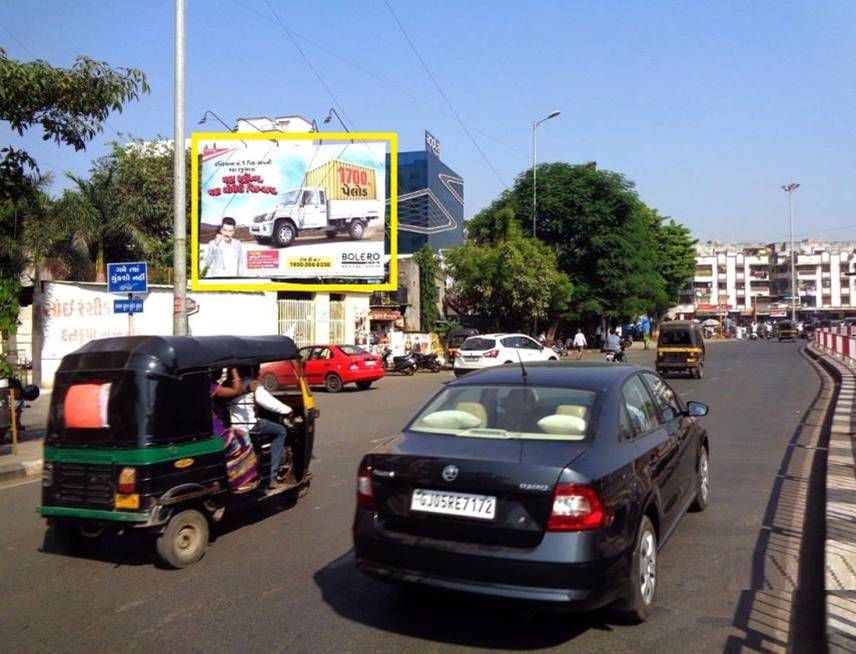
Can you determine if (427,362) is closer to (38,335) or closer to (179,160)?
(38,335)

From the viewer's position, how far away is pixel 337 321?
105ft

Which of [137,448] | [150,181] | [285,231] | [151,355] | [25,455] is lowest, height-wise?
[25,455]

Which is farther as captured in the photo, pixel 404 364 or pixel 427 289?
pixel 427 289

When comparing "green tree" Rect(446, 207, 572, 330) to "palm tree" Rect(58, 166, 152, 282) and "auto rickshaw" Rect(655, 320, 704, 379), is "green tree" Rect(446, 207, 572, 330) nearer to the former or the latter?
"auto rickshaw" Rect(655, 320, 704, 379)

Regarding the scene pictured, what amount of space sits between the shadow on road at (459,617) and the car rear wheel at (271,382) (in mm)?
2997

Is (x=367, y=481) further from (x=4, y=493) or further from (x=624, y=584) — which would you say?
(x=4, y=493)

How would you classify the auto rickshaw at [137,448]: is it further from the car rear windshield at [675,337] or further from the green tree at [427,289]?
the green tree at [427,289]

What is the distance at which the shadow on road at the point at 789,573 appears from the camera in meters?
4.27

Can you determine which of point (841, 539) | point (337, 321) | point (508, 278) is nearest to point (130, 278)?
point (841, 539)

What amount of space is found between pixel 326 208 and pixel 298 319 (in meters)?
4.60

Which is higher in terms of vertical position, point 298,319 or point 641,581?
point 298,319

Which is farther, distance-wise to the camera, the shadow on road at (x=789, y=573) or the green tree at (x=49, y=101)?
the green tree at (x=49, y=101)

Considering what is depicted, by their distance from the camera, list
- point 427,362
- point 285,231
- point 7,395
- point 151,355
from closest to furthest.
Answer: point 151,355, point 7,395, point 285,231, point 427,362

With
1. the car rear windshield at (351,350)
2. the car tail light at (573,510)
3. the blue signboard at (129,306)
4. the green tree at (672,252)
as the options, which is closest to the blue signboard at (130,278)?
the blue signboard at (129,306)
